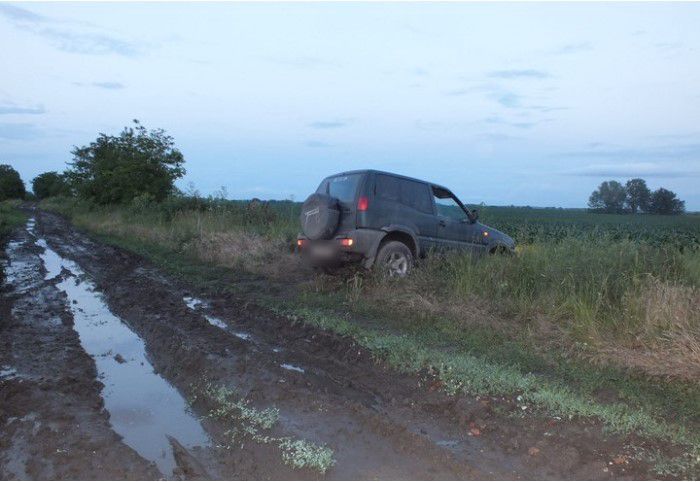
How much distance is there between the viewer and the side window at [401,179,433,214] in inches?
433

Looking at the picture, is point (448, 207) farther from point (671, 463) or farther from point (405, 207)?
point (671, 463)

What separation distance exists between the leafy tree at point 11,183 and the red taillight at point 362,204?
304 ft

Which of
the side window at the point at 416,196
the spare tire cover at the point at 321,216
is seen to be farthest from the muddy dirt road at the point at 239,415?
the side window at the point at 416,196

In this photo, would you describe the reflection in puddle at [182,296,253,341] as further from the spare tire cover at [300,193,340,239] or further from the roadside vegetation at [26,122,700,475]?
the spare tire cover at [300,193,340,239]

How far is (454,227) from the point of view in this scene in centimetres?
1175

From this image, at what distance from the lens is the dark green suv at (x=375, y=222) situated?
1021 centimetres

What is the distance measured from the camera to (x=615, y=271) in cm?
830

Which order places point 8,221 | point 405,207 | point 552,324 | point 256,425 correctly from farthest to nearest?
point 8,221 → point 405,207 → point 552,324 → point 256,425

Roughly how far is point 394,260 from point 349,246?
3.21ft

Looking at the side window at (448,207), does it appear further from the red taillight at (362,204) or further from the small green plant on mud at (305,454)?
the small green plant on mud at (305,454)

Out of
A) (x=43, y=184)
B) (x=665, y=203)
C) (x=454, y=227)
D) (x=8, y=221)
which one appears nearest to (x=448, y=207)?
(x=454, y=227)

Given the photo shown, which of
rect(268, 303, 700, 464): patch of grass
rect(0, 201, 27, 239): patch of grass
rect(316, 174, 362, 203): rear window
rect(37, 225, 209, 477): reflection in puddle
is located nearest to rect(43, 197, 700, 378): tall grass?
rect(268, 303, 700, 464): patch of grass

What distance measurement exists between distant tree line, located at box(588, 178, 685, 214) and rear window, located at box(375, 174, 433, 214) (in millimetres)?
19780

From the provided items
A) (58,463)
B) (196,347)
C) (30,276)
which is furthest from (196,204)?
(58,463)
